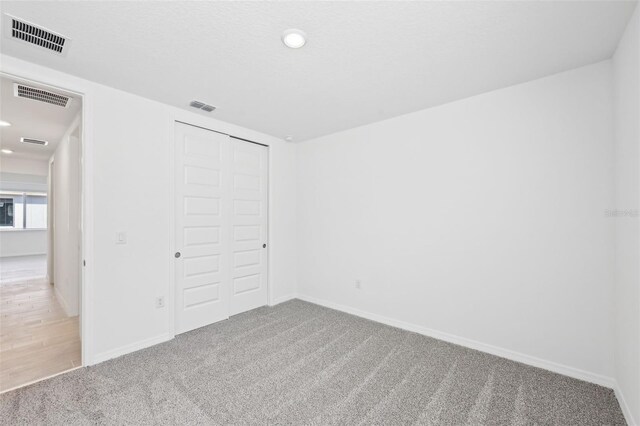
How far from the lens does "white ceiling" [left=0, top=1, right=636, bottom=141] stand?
1.70 metres

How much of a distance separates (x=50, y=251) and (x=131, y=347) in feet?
14.0

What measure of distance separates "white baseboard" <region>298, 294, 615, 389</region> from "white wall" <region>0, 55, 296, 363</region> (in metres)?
2.51

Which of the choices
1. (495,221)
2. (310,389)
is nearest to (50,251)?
(310,389)

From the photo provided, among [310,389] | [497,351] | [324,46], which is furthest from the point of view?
[497,351]

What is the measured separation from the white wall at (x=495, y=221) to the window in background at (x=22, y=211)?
11.1 meters

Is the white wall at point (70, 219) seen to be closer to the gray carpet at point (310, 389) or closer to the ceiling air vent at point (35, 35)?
the ceiling air vent at point (35, 35)

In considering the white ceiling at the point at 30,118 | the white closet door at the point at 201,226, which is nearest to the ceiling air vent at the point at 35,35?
the white ceiling at the point at 30,118

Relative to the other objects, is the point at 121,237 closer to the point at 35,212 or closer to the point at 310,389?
the point at 310,389

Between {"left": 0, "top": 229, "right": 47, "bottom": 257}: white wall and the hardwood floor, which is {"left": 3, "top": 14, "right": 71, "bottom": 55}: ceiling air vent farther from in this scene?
{"left": 0, "top": 229, "right": 47, "bottom": 257}: white wall

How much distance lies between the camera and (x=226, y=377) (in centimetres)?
235

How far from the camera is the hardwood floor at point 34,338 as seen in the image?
8.07 ft

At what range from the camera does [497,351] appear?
274cm

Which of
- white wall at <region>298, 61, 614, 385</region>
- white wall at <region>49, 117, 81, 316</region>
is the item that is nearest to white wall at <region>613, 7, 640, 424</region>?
white wall at <region>298, 61, 614, 385</region>

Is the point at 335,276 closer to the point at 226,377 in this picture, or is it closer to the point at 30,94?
the point at 226,377
